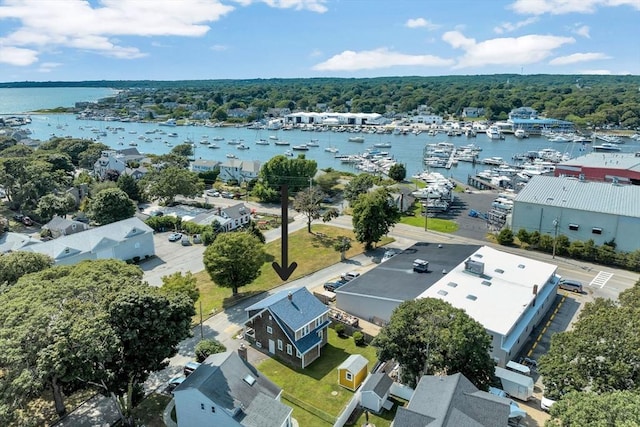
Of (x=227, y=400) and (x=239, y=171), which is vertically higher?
(x=239, y=171)

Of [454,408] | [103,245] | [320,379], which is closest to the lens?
[454,408]

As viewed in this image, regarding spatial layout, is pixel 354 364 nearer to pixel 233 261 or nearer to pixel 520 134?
pixel 233 261

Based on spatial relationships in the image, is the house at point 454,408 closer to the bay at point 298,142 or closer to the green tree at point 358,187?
the green tree at point 358,187

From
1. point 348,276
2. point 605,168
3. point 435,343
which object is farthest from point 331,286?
point 605,168

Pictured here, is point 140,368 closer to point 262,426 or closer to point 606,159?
point 262,426

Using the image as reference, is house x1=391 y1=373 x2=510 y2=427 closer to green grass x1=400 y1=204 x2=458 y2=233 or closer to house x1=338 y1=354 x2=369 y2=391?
house x1=338 y1=354 x2=369 y2=391

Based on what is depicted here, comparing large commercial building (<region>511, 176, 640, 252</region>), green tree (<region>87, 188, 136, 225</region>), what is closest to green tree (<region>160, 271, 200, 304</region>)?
green tree (<region>87, 188, 136, 225</region>)
